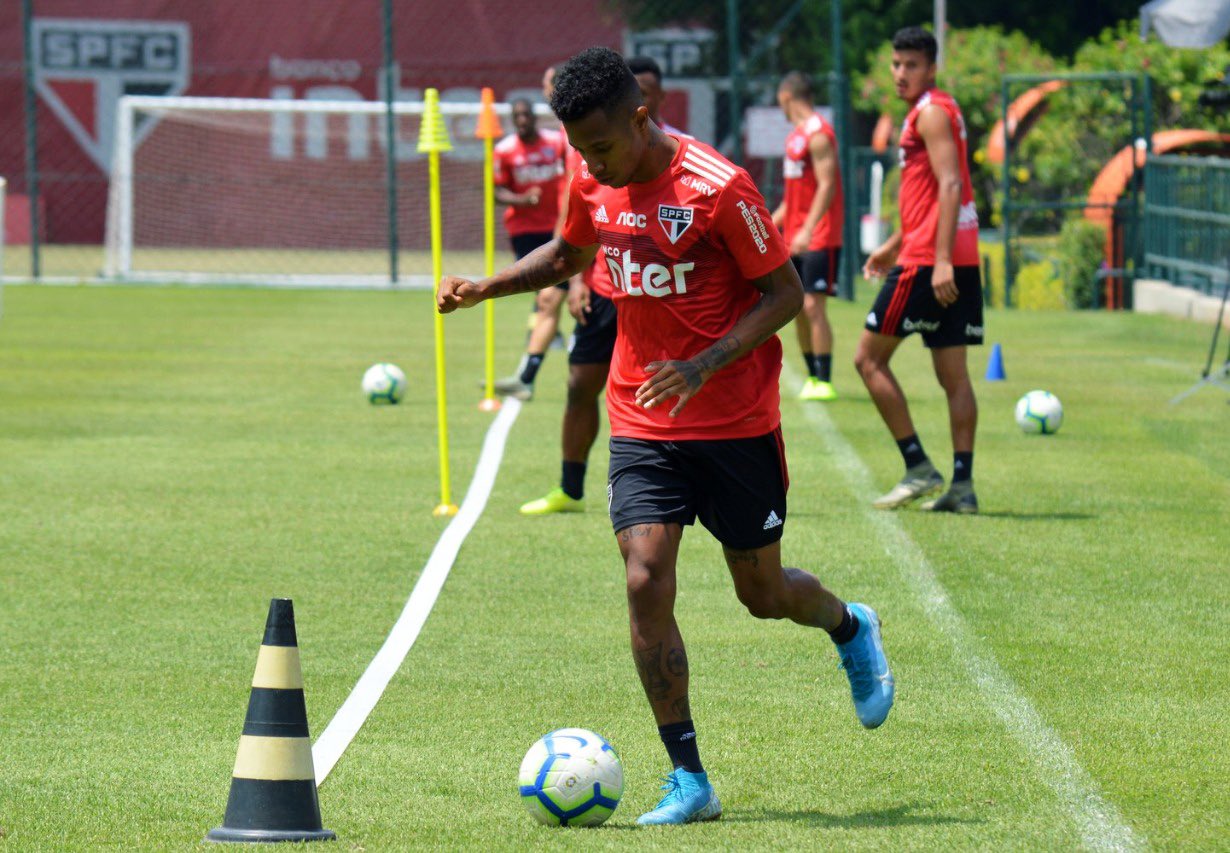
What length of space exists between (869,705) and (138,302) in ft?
65.6

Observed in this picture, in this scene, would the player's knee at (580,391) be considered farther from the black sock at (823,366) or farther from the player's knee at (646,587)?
the black sock at (823,366)

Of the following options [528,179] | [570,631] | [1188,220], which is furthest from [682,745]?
Answer: [1188,220]

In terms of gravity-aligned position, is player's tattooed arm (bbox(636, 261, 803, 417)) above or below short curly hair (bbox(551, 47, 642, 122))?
below

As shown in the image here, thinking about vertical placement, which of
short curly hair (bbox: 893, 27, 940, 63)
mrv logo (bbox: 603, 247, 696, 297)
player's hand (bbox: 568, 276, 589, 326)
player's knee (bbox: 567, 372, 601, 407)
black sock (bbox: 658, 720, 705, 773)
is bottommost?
black sock (bbox: 658, 720, 705, 773)

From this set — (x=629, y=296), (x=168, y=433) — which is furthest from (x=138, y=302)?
(x=629, y=296)

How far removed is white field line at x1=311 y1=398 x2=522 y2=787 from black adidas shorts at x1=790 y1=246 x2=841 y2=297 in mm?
3649

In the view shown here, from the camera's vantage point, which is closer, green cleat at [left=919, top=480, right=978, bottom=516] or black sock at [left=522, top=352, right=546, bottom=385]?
green cleat at [left=919, top=480, right=978, bottom=516]

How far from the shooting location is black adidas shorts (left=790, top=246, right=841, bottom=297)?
14805mm

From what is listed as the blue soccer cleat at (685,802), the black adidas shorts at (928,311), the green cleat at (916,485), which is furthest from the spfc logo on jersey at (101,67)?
the blue soccer cleat at (685,802)

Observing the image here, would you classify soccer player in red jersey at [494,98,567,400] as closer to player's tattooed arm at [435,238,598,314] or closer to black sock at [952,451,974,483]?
black sock at [952,451,974,483]

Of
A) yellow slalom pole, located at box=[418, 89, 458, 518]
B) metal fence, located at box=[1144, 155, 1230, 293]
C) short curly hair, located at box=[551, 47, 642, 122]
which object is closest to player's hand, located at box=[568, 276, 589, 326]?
yellow slalom pole, located at box=[418, 89, 458, 518]

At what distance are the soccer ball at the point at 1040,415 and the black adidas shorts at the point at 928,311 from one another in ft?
10.3

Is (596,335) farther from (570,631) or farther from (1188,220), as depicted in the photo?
(1188,220)

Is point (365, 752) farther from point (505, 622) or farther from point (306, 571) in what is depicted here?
point (306, 571)
